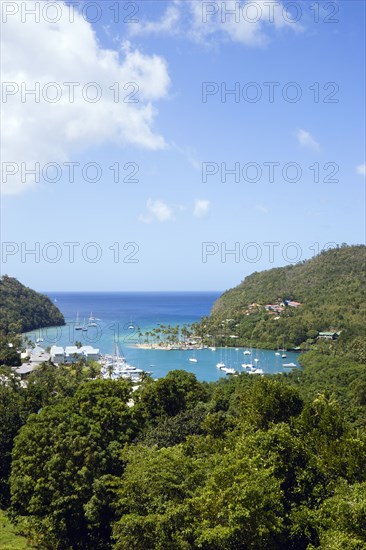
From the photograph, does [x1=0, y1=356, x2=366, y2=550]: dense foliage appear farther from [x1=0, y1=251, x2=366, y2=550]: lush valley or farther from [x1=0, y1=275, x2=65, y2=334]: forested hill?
[x1=0, y1=275, x2=65, y2=334]: forested hill

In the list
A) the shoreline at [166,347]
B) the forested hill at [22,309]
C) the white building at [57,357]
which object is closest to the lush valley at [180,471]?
the white building at [57,357]

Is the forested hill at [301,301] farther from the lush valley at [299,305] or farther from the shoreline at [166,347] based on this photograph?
the shoreline at [166,347]

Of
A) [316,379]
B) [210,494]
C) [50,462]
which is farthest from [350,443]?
[316,379]

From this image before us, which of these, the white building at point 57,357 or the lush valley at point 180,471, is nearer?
the lush valley at point 180,471

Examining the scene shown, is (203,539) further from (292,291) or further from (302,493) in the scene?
(292,291)

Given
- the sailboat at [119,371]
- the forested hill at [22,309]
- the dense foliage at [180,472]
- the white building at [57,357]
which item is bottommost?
the sailboat at [119,371]

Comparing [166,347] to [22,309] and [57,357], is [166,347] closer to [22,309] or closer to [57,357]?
[57,357]
